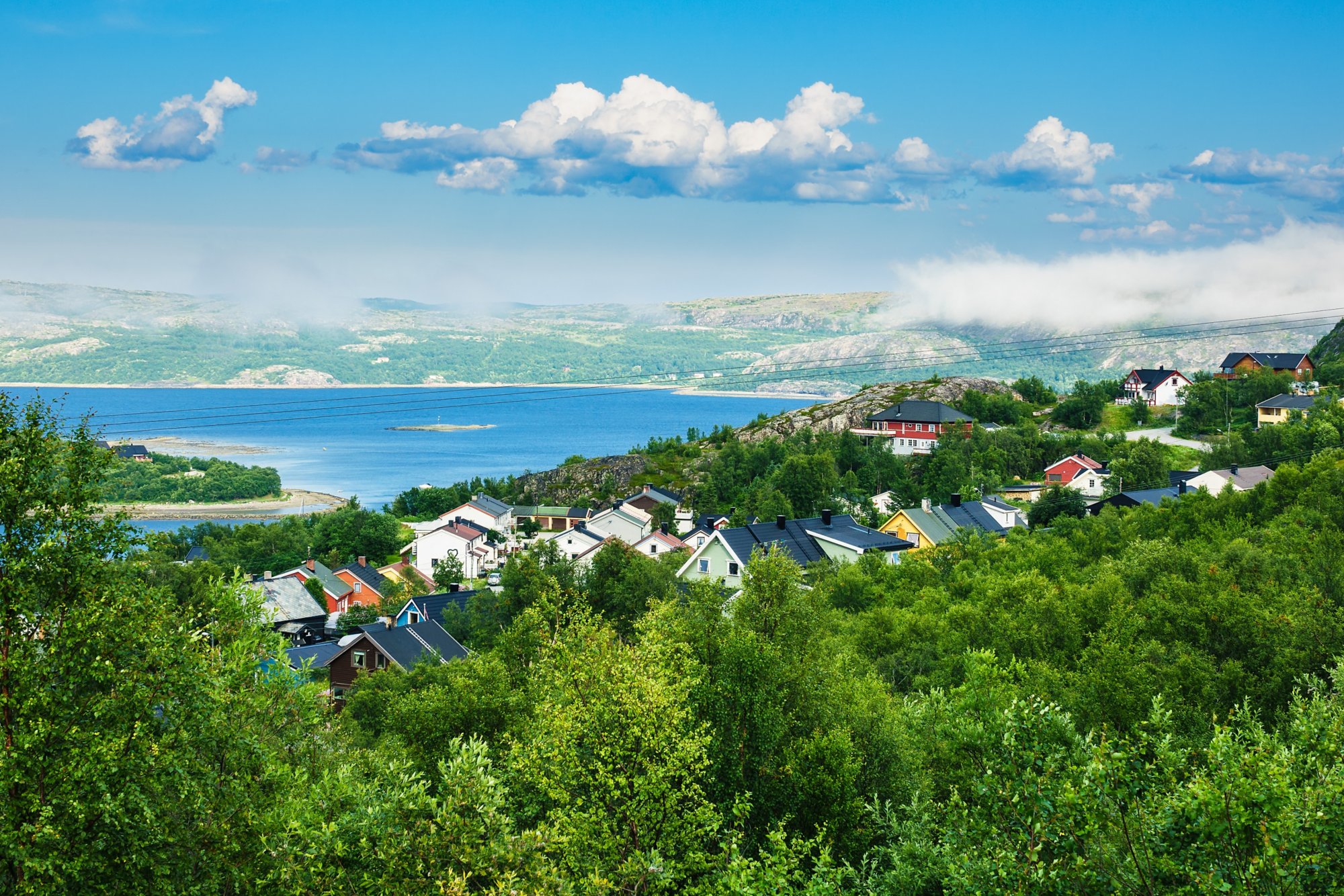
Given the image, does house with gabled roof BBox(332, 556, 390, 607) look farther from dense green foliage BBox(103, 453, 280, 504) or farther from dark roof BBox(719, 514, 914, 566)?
dense green foliage BBox(103, 453, 280, 504)

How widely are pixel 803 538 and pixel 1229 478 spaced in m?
23.9

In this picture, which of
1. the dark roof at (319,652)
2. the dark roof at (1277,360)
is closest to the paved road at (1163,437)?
the dark roof at (1277,360)

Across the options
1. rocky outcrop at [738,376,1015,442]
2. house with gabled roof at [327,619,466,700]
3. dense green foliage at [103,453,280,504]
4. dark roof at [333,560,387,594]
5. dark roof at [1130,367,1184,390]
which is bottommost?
dense green foliage at [103,453,280,504]

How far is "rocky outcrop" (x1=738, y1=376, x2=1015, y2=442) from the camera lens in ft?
283

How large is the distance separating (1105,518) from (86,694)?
40917 mm

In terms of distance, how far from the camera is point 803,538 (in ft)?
143

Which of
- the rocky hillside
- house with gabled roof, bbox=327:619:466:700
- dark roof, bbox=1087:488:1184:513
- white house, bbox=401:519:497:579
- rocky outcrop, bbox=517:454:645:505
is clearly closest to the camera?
house with gabled roof, bbox=327:619:466:700

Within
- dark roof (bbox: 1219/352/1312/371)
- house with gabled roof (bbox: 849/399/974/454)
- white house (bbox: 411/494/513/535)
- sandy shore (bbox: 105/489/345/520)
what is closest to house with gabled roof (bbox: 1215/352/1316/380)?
dark roof (bbox: 1219/352/1312/371)

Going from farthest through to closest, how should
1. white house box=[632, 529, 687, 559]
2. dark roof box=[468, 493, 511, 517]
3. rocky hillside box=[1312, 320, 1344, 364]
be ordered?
rocky hillside box=[1312, 320, 1344, 364] → dark roof box=[468, 493, 511, 517] → white house box=[632, 529, 687, 559]

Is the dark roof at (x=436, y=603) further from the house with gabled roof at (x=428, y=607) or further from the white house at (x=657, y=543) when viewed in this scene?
the white house at (x=657, y=543)

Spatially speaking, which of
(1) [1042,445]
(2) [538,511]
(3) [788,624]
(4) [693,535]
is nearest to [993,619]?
(3) [788,624]

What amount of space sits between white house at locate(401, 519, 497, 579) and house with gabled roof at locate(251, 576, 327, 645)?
12648mm

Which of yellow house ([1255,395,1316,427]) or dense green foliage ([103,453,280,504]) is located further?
dense green foliage ([103,453,280,504])

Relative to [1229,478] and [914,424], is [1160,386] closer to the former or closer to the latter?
[914,424]
